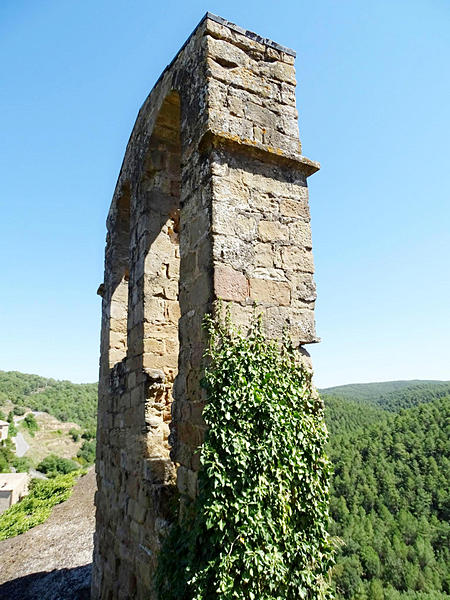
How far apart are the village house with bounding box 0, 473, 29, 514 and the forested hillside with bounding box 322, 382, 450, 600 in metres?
24.3

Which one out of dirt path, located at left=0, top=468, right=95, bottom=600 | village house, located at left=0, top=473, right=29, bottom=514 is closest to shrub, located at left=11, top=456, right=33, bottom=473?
village house, located at left=0, top=473, right=29, bottom=514

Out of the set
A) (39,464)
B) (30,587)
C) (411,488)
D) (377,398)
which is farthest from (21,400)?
(377,398)

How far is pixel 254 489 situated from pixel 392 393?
454ft

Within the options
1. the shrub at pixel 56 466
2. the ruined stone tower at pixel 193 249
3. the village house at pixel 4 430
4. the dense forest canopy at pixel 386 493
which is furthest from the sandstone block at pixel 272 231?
the village house at pixel 4 430

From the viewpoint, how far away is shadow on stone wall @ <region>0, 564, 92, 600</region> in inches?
194

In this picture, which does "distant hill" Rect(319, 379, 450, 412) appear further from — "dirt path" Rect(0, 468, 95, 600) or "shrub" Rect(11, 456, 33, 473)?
"dirt path" Rect(0, 468, 95, 600)

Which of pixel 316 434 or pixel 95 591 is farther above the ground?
pixel 316 434

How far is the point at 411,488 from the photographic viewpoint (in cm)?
5122

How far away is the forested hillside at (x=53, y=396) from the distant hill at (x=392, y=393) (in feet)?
181

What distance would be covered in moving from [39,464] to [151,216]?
122 ft

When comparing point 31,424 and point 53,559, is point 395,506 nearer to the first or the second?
point 31,424

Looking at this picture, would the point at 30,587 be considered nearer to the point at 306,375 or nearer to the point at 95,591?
the point at 95,591

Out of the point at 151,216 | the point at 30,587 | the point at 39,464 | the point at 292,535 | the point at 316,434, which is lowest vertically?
the point at 39,464

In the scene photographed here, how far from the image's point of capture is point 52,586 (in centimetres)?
514
